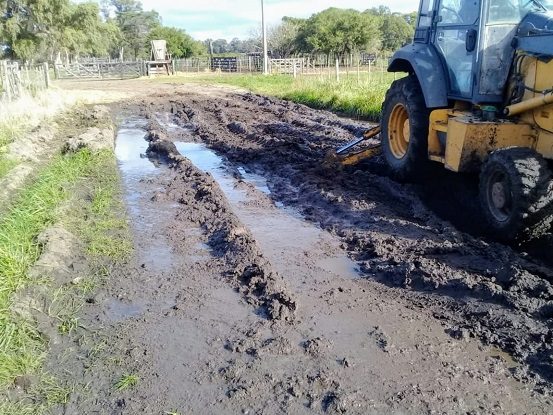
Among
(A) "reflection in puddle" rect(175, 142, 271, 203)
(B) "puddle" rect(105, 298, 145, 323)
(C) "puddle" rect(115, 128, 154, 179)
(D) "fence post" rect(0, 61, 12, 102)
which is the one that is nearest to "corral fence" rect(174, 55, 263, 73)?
(D) "fence post" rect(0, 61, 12, 102)

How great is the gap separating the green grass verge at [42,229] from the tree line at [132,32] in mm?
35046

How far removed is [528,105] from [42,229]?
16.7ft

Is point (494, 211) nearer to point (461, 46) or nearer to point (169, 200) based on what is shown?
point (461, 46)

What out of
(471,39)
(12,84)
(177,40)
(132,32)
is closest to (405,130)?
(471,39)

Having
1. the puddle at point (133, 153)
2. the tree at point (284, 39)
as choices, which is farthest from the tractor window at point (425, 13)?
the tree at point (284, 39)

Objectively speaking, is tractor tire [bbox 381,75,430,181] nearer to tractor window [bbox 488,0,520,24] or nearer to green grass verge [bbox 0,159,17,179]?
tractor window [bbox 488,0,520,24]

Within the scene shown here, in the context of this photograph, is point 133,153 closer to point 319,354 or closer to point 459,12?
point 459,12

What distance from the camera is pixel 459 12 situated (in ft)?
20.8

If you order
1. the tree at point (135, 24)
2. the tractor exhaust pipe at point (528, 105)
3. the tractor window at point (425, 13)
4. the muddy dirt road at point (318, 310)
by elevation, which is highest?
the tree at point (135, 24)

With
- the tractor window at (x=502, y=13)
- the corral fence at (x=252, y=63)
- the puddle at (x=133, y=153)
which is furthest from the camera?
the corral fence at (x=252, y=63)

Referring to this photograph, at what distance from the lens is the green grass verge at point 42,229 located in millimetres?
3428

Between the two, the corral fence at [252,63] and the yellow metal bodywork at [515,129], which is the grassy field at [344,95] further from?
the corral fence at [252,63]

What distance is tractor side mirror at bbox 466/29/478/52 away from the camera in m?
5.98

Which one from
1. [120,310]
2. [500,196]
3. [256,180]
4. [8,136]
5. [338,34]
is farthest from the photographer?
[338,34]
